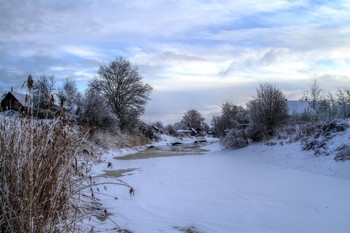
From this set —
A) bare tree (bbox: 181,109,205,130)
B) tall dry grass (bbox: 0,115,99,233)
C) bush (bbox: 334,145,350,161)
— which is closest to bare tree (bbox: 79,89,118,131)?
bush (bbox: 334,145,350,161)

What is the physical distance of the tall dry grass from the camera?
2.72 m

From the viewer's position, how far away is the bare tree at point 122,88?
42.2m

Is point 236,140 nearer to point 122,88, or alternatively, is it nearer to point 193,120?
point 122,88

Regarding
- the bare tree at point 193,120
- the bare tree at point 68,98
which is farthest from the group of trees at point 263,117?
the bare tree at point 193,120

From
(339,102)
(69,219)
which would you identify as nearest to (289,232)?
(69,219)

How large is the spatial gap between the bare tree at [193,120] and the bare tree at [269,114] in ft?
245

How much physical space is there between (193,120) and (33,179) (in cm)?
10025

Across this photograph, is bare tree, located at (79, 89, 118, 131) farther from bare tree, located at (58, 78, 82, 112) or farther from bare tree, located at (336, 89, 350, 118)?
bare tree, located at (336, 89, 350, 118)

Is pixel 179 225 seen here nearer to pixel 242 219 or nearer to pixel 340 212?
pixel 242 219

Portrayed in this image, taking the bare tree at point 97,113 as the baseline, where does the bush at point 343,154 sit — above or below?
below

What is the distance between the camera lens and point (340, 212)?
573cm

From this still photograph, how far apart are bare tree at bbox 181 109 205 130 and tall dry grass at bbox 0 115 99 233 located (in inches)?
3831

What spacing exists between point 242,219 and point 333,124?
12.2 metres

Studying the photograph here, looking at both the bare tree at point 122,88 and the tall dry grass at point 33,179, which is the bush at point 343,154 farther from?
the bare tree at point 122,88
